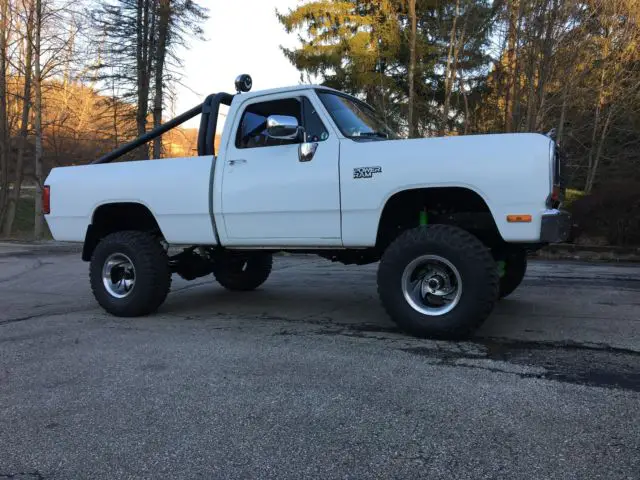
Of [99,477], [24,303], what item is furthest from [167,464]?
[24,303]

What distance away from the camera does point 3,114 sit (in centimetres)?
2531

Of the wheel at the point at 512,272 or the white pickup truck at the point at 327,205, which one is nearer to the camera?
the white pickup truck at the point at 327,205

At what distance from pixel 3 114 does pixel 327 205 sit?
26.7 meters

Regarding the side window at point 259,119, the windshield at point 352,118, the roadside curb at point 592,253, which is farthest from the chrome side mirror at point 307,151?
the roadside curb at point 592,253

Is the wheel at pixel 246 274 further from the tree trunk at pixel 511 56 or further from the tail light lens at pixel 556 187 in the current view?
the tree trunk at pixel 511 56

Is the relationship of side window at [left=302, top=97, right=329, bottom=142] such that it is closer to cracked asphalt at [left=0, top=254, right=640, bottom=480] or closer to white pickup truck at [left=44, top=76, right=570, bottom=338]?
white pickup truck at [left=44, top=76, right=570, bottom=338]

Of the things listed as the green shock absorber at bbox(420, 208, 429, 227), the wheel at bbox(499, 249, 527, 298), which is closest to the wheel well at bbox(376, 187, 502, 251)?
the green shock absorber at bbox(420, 208, 429, 227)

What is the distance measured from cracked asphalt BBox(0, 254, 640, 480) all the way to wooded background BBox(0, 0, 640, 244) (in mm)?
11501

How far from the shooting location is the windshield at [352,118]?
4910 millimetres

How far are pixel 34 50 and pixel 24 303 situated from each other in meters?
19.9

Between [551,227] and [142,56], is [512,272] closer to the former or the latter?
[551,227]

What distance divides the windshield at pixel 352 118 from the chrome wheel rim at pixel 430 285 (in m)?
1.39

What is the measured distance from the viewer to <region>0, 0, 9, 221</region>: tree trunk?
2322 cm

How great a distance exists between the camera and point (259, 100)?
5.38 metres
